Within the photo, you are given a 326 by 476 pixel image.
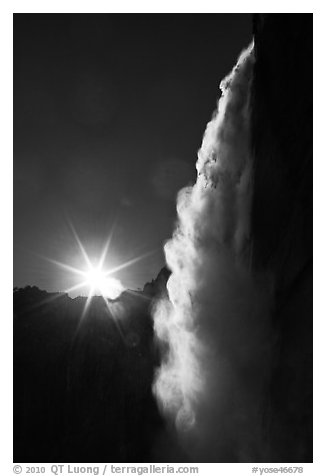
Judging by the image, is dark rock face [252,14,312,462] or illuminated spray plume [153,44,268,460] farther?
illuminated spray plume [153,44,268,460]

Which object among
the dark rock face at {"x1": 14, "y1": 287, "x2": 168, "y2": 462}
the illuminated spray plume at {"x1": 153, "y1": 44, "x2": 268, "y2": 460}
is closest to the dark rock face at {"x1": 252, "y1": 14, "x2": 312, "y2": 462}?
the illuminated spray plume at {"x1": 153, "y1": 44, "x2": 268, "y2": 460}

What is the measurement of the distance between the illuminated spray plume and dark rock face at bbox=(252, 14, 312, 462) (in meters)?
4.57

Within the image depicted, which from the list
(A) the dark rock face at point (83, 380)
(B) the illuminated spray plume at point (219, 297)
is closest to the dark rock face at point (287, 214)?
(B) the illuminated spray plume at point (219, 297)

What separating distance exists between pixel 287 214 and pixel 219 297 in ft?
52.2

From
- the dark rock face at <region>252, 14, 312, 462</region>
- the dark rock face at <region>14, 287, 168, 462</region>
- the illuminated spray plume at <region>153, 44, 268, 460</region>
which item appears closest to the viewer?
the dark rock face at <region>252, 14, 312, 462</region>

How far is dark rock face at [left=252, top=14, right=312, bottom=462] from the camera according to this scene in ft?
53.5

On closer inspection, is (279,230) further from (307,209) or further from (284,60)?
(284,60)

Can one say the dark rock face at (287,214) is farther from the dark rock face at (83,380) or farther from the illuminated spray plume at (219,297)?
the dark rock face at (83,380)

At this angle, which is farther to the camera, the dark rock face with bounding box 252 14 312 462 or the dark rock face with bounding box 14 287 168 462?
the dark rock face with bounding box 14 287 168 462

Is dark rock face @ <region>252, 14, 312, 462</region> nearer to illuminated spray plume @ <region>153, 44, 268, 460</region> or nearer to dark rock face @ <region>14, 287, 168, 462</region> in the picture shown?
illuminated spray plume @ <region>153, 44, 268, 460</region>

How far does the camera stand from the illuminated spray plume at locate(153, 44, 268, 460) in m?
27.4

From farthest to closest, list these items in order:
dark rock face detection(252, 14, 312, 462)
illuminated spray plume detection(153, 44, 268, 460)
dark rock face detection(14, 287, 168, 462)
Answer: dark rock face detection(14, 287, 168, 462)
illuminated spray plume detection(153, 44, 268, 460)
dark rock face detection(252, 14, 312, 462)

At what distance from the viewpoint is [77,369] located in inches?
1681

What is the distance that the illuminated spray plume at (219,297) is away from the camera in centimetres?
2742
